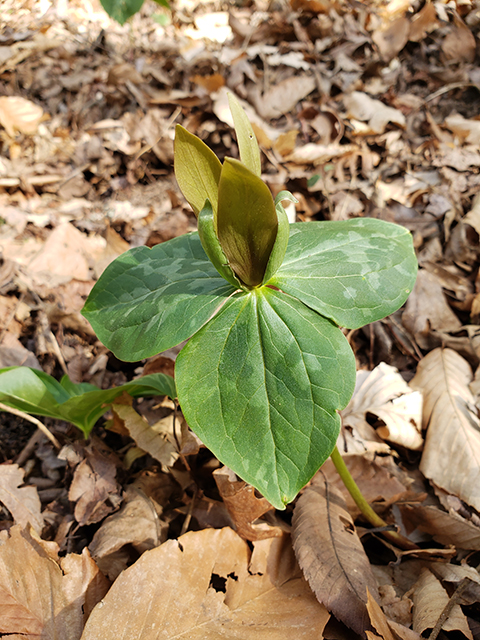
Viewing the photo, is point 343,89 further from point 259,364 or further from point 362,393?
point 259,364

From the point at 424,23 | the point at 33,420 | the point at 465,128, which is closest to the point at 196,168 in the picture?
the point at 33,420

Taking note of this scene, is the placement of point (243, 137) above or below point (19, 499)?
above

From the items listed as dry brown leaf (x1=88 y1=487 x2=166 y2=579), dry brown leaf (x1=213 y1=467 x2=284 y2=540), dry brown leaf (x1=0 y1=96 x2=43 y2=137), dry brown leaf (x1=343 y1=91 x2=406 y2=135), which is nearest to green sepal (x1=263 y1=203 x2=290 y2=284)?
dry brown leaf (x1=213 y1=467 x2=284 y2=540)

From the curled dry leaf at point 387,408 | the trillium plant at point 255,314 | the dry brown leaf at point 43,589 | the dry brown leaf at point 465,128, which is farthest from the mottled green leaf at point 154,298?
the dry brown leaf at point 465,128

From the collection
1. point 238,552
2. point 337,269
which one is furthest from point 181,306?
point 238,552

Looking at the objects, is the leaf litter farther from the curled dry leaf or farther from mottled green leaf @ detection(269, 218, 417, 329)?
mottled green leaf @ detection(269, 218, 417, 329)

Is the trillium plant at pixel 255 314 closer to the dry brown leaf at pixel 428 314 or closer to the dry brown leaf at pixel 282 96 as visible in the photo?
the dry brown leaf at pixel 428 314

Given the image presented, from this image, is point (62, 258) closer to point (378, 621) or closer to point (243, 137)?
point (243, 137)
